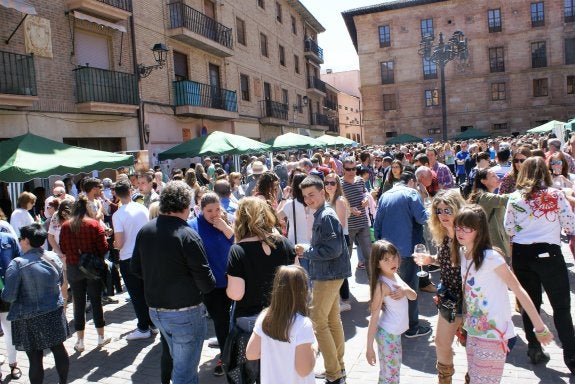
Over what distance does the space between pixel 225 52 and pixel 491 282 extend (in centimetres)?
1893

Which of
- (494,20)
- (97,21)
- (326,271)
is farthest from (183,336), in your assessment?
(494,20)

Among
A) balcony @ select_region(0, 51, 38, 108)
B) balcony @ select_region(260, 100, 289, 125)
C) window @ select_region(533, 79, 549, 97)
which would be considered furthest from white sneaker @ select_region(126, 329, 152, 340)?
window @ select_region(533, 79, 549, 97)

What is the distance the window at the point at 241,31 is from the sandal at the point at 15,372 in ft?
67.4

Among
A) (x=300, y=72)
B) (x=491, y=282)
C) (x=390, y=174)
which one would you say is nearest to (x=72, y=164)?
(x=390, y=174)

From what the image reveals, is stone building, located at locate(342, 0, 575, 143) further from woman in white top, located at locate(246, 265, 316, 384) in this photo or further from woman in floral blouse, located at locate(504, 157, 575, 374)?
Answer: woman in white top, located at locate(246, 265, 316, 384)

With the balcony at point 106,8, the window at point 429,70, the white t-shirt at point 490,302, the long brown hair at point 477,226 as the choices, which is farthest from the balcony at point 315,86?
the white t-shirt at point 490,302

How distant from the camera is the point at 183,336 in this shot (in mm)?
3426

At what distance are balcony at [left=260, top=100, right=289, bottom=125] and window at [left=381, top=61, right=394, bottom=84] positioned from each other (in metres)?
17.0

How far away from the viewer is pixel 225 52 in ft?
66.1

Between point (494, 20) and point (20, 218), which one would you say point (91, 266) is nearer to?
point (20, 218)

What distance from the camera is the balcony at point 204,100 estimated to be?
17.2 meters

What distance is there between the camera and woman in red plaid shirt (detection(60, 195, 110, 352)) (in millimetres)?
5117

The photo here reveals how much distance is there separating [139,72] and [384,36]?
3091 centimetres

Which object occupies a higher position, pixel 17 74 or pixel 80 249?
pixel 17 74
